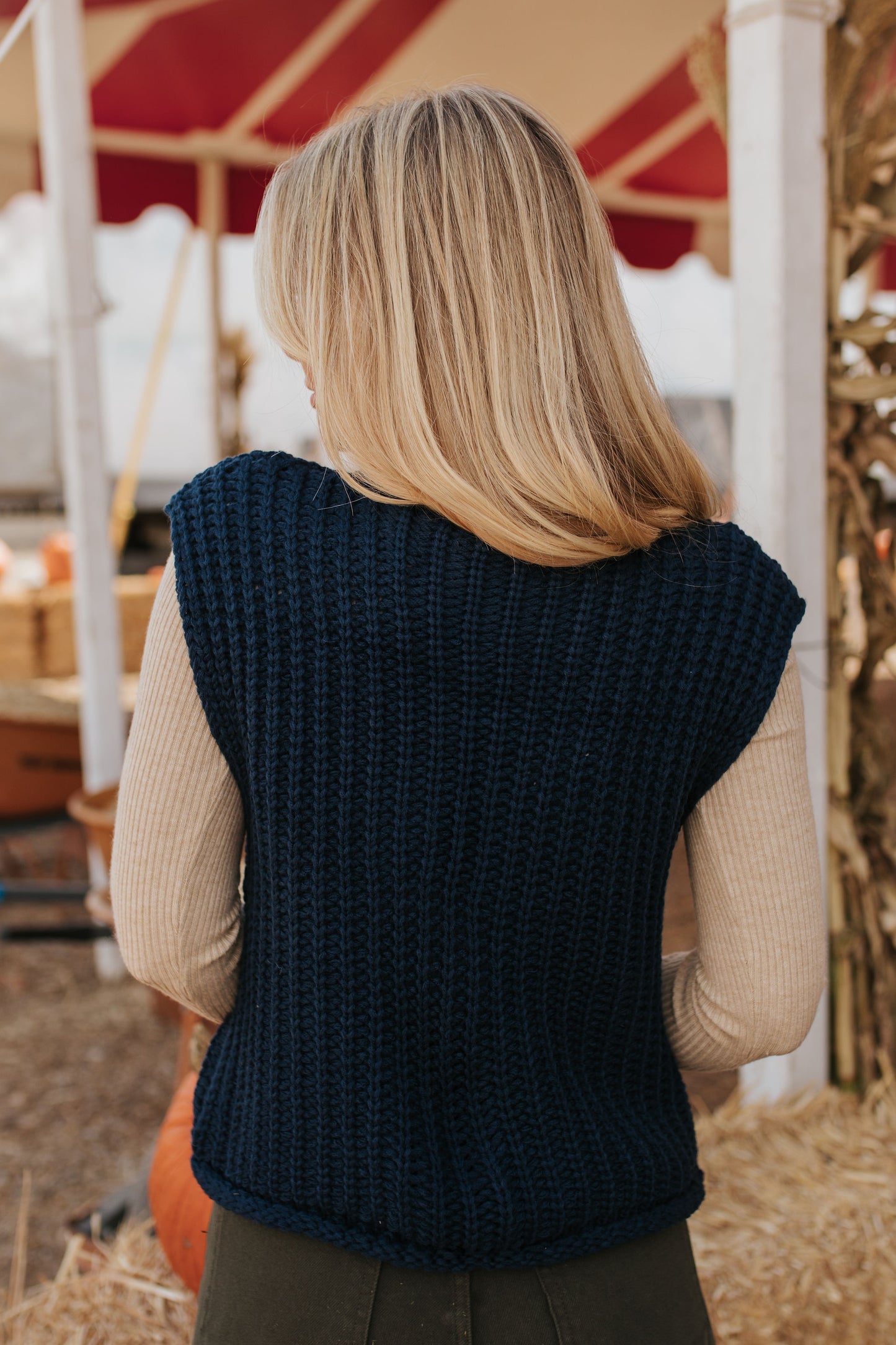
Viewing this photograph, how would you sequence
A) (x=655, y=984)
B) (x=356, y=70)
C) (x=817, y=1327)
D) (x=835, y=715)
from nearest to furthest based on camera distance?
1. (x=655, y=984)
2. (x=817, y=1327)
3. (x=835, y=715)
4. (x=356, y=70)

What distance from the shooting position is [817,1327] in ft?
4.57

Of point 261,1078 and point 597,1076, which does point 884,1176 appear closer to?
point 597,1076

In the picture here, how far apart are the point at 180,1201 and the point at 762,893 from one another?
2.75ft

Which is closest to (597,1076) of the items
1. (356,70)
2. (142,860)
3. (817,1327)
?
(142,860)

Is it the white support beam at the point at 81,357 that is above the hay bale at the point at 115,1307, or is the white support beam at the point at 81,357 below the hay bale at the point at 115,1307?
above

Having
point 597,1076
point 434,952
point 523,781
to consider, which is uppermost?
point 523,781

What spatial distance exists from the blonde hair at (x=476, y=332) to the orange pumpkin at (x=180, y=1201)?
2.82 ft

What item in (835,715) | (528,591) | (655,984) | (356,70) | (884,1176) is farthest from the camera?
(356,70)

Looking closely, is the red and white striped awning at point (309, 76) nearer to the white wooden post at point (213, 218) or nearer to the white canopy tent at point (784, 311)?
the white wooden post at point (213, 218)

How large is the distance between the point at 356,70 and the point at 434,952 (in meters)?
4.40

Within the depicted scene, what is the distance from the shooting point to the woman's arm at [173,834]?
708 mm

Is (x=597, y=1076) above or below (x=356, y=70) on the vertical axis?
below

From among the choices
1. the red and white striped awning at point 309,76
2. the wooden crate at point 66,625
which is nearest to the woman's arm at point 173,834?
the red and white striped awning at point 309,76

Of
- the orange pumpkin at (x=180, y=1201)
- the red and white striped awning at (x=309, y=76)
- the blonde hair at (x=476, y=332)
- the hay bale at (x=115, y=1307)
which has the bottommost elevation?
the hay bale at (x=115, y=1307)
